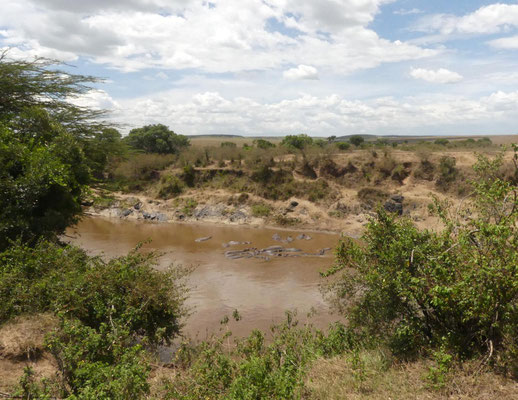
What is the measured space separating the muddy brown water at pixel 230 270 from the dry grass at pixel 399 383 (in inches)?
131

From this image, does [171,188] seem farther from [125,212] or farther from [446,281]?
[446,281]

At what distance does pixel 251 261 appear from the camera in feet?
55.6

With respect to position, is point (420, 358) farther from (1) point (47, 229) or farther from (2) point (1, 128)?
(2) point (1, 128)

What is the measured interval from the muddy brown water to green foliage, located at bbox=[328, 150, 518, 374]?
111 inches

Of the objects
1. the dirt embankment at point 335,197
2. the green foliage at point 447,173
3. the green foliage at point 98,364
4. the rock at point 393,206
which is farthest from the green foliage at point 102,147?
the green foliage at point 447,173

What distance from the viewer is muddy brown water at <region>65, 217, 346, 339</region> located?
11.2 m

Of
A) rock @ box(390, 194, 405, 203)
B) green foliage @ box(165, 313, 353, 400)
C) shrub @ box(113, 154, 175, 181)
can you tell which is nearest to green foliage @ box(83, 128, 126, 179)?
green foliage @ box(165, 313, 353, 400)

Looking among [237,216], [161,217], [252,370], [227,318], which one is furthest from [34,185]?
[161,217]

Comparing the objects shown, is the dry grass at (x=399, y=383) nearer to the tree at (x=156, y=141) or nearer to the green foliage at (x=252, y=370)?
the green foliage at (x=252, y=370)

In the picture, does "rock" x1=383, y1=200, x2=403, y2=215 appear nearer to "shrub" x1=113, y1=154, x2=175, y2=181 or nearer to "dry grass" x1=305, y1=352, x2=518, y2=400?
"shrub" x1=113, y1=154, x2=175, y2=181

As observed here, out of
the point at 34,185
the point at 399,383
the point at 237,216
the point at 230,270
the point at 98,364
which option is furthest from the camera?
the point at 237,216

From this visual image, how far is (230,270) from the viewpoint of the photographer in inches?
622

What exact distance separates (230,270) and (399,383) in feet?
37.2

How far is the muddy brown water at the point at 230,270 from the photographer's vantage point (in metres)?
11.2
